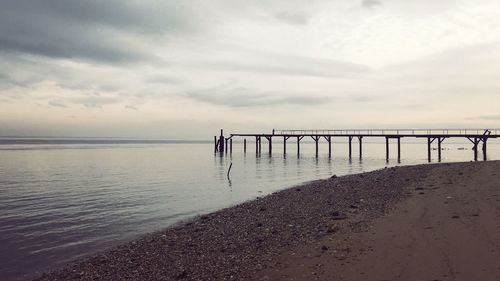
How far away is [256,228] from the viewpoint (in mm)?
12195

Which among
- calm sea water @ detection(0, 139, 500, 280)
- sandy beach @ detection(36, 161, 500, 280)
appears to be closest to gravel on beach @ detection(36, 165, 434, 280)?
sandy beach @ detection(36, 161, 500, 280)

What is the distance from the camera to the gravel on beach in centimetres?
860

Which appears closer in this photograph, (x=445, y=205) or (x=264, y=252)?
(x=264, y=252)

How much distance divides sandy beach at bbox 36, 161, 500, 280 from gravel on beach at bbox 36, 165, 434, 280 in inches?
1.1

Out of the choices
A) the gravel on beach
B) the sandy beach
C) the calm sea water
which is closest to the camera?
the sandy beach

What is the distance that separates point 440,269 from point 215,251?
5.46 metres

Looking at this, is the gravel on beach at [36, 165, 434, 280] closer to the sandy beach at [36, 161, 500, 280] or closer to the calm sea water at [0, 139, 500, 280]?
the sandy beach at [36, 161, 500, 280]

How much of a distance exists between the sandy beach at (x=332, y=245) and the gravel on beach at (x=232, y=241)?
1.1 inches

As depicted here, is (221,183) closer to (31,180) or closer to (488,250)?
(31,180)

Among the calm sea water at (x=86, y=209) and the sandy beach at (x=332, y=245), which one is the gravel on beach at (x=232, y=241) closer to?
the sandy beach at (x=332, y=245)

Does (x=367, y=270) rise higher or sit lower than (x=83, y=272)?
A: higher

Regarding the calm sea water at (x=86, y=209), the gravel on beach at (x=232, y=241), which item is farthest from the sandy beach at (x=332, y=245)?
the calm sea water at (x=86, y=209)

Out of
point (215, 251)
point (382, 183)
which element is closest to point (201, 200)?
point (382, 183)

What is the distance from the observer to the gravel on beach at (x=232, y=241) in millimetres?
8602
